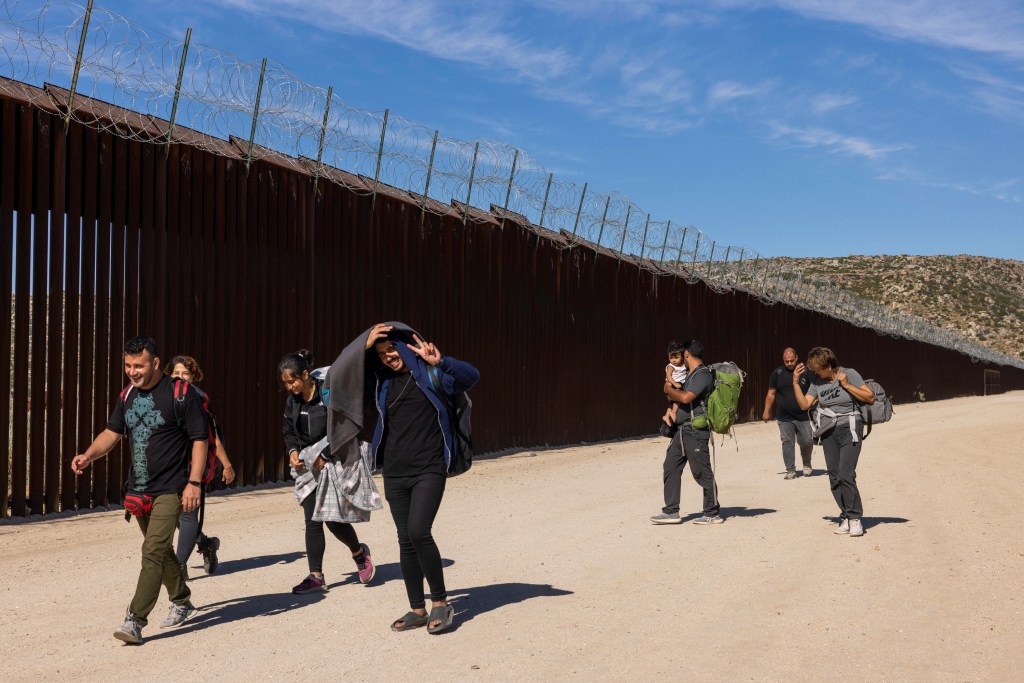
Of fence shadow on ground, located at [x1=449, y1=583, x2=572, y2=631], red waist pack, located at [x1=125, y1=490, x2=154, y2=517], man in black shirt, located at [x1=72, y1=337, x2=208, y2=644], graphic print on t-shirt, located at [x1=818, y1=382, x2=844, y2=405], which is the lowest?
fence shadow on ground, located at [x1=449, y1=583, x2=572, y2=631]

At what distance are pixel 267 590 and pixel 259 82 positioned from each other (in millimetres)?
6785

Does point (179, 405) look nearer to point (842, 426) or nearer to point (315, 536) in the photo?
point (315, 536)

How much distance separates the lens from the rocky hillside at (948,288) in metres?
99.8

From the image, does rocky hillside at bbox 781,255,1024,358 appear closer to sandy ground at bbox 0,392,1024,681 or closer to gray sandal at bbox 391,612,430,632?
sandy ground at bbox 0,392,1024,681

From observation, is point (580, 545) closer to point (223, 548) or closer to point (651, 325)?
point (223, 548)

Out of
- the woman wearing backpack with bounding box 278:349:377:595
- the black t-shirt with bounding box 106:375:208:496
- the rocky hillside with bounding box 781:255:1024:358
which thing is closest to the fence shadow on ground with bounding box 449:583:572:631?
the woman wearing backpack with bounding box 278:349:377:595

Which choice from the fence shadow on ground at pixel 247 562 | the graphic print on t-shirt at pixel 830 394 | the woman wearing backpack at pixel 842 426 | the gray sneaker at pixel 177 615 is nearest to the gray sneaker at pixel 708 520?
the woman wearing backpack at pixel 842 426

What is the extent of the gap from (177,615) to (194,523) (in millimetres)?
755

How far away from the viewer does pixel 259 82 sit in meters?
11.6

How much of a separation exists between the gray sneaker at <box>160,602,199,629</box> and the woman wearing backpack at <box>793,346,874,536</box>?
5.17m

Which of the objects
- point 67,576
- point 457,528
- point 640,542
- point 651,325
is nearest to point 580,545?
point 640,542

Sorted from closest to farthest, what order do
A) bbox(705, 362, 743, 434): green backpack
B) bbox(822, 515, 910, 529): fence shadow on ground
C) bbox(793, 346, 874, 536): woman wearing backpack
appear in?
bbox(793, 346, 874, 536): woman wearing backpack, bbox(705, 362, 743, 434): green backpack, bbox(822, 515, 910, 529): fence shadow on ground

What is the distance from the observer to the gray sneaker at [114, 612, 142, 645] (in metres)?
5.20

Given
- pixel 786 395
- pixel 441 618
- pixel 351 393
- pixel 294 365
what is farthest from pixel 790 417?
pixel 351 393
